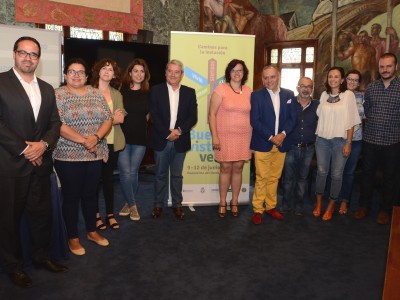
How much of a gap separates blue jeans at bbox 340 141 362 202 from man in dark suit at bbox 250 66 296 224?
817mm

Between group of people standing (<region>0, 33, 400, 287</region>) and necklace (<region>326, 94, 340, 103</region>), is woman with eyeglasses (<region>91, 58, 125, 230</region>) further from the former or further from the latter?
necklace (<region>326, 94, 340, 103</region>)

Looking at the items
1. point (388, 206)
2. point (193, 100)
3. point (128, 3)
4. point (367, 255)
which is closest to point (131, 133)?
point (193, 100)

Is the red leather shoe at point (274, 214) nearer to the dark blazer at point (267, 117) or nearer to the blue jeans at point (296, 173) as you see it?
the blue jeans at point (296, 173)

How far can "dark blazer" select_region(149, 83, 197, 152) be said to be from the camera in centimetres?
383

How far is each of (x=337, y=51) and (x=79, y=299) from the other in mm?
6780

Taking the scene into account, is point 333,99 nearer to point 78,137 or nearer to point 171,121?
point 171,121

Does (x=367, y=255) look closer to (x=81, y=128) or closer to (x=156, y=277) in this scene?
(x=156, y=277)

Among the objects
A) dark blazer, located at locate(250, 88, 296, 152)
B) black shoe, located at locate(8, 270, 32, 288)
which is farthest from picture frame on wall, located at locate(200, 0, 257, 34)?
black shoe, located at locate(8, 270, 32, 288)

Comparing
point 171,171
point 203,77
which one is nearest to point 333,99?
point 203,77

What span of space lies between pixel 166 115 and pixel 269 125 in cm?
102

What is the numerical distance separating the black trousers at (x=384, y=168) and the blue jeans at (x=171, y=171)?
190 cm

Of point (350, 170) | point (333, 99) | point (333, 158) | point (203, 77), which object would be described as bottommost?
point (350, 170)

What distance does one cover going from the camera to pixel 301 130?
13.4ft

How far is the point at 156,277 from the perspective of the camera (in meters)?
2.79
